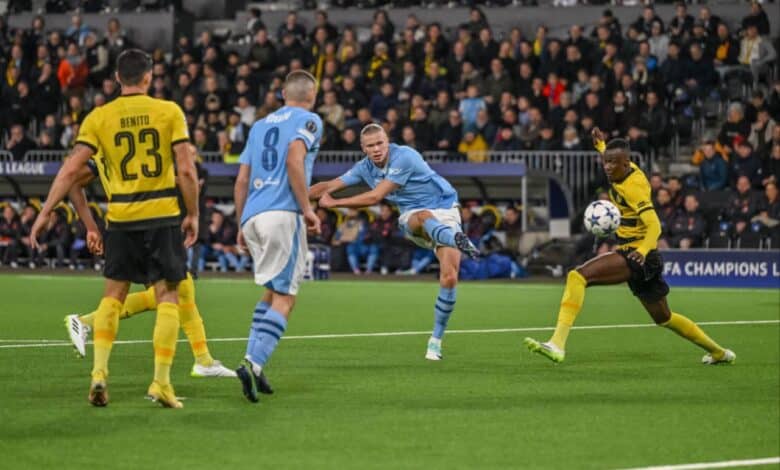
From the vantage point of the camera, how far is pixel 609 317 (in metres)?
19.2

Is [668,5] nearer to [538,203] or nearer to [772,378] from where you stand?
[538,203]

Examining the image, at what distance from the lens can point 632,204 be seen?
1320 cm

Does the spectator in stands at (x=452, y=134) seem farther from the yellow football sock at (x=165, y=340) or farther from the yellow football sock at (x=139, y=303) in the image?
the yellow football sock at (x=165, y=340)

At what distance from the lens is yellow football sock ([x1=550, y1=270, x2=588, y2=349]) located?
42.3 feet

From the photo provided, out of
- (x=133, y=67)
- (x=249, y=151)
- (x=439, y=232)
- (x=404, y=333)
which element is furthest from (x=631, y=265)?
(x=133, y=67)

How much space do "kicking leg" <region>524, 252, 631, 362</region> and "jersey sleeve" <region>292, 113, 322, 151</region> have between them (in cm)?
327

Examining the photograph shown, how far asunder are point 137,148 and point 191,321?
2.11 metres

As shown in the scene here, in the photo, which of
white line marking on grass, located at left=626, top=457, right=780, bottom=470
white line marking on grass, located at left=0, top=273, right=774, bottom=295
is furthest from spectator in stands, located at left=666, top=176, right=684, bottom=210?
white line marking on grass, located at left=626, top=457, right=780, bottom=470

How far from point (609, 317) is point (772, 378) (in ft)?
23.8

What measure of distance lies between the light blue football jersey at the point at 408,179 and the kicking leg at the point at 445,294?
0.52 metres

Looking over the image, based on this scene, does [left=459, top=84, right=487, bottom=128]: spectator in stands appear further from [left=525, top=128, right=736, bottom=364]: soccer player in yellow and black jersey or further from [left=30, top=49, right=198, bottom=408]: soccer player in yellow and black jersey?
[left=30, top=49, right=198, bottom=408]: soccer player in yellow and black jersey

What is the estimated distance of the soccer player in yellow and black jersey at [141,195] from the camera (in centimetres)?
985

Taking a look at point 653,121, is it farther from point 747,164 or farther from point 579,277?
point 579,277

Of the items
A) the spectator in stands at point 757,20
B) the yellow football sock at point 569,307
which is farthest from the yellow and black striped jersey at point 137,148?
the spectator in stands at point 757,20
